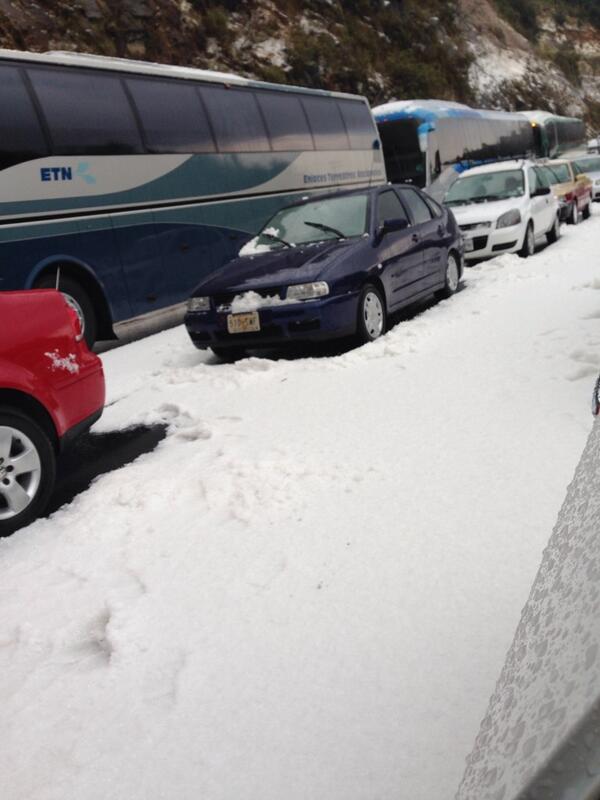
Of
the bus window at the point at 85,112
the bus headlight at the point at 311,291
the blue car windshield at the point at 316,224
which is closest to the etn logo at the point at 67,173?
the bus window at the point at 85,112

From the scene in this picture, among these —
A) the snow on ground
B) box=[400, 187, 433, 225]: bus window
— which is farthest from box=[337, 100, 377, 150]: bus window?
the snow on ground

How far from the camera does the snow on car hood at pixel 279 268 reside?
289 inches

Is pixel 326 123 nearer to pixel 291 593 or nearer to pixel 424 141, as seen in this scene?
pixel 424 141

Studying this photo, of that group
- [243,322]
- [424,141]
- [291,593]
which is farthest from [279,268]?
[424,141]

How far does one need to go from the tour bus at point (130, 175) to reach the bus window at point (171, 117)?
0.06 ft

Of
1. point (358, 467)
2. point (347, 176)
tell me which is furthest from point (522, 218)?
point (358, 467)

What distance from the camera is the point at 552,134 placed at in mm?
33062

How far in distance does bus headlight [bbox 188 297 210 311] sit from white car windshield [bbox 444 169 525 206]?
7.80m

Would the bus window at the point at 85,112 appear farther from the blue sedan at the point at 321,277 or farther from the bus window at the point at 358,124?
the bus window at the point at 358,124

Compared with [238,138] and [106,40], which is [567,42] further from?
[238,138]

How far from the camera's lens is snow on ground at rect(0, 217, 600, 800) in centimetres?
227

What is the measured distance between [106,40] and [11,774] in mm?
23802

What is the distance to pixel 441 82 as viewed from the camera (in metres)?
38.2

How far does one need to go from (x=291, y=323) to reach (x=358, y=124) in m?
10.0
